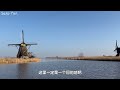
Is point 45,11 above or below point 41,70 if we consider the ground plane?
above

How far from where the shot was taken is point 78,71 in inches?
143
